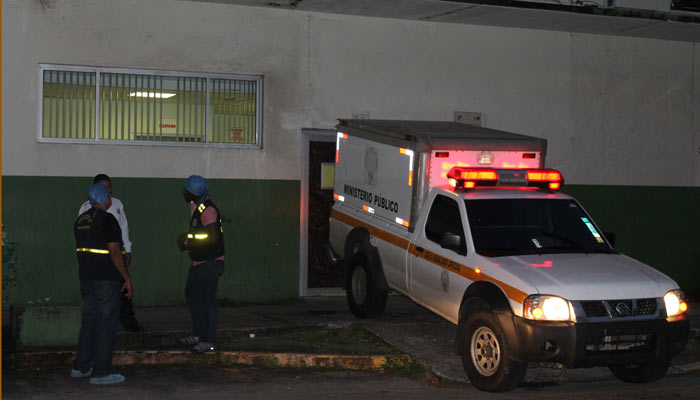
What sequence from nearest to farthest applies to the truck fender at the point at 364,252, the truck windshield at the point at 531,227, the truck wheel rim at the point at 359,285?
1. the truck windshield at the point at 531,227
2. the truck fender at the point at 364,252
3. the truck wheel rim at the point at 359,285

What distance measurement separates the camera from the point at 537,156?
10219 millimetres

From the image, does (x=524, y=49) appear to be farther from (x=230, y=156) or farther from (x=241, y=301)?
(x=241, y=301)

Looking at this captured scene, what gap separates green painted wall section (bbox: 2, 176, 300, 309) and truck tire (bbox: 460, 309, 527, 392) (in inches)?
202

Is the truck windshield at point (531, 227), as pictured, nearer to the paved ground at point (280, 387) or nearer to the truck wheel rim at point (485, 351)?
the truck wheel rim at point (485, 351)

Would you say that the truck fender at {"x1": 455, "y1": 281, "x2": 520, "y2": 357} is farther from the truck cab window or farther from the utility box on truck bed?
the utility box on truck bed

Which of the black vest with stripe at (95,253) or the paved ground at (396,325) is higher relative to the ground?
the black vest with stripe at (95,253)

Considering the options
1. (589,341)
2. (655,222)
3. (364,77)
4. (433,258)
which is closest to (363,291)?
(433,258)

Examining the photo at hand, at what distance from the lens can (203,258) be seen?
913 centimetres

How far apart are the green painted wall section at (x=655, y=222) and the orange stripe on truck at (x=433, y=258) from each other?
4431 mm

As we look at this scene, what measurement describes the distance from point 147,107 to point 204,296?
4.16 m

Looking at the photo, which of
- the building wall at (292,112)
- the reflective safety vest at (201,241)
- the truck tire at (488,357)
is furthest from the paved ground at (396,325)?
the reflective safety vest at (201,241)

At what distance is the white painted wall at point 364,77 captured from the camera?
1183cm

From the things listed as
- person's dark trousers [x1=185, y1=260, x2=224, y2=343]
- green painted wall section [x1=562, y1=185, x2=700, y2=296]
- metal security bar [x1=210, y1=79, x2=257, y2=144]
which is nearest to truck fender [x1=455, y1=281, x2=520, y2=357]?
person's dark trousers [x1=185, y1=260, x2=224, y2=343]

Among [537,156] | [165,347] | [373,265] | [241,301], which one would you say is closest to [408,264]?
[373,265]
